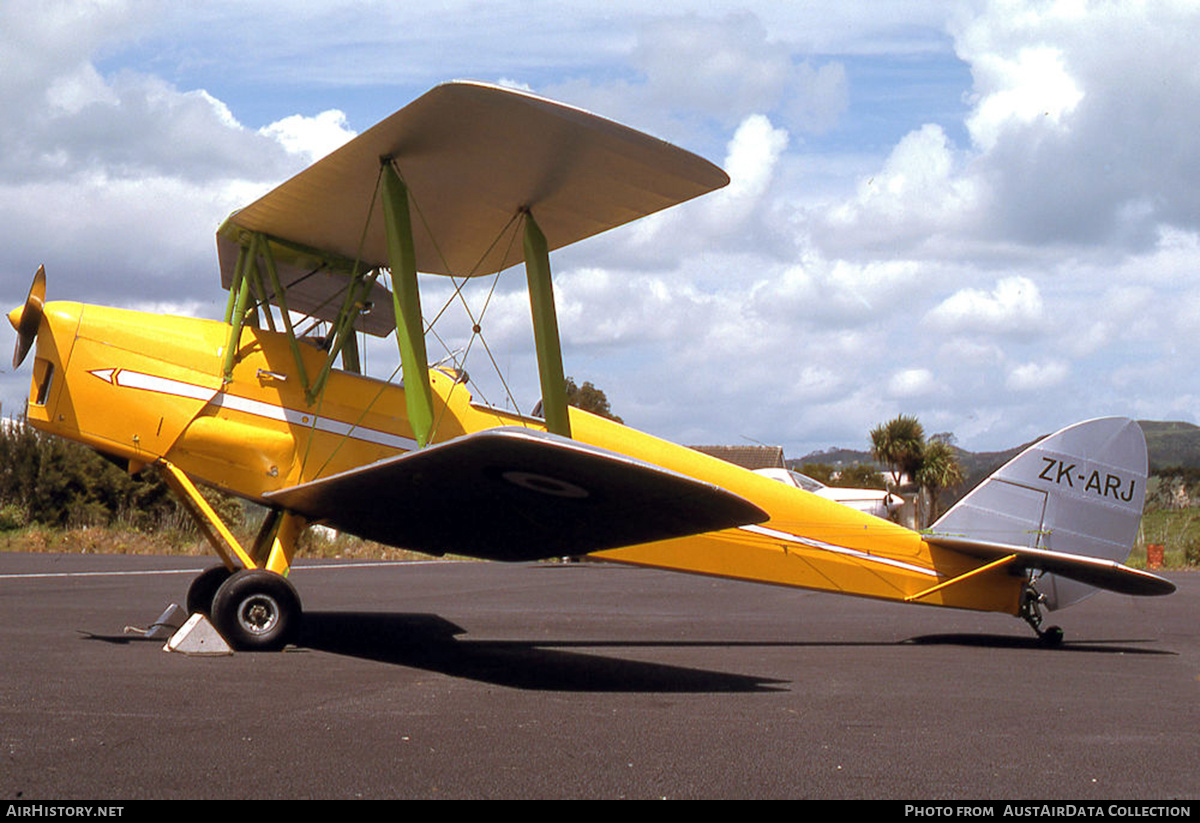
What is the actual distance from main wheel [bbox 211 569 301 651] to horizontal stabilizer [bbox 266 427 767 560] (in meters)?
0.70

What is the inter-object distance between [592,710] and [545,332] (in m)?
3.71

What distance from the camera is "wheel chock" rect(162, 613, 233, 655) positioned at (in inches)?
283

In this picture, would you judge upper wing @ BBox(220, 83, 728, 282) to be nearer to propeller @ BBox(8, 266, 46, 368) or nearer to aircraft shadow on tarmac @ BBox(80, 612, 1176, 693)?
propeller @ BBox(8, 266, 46, 368)

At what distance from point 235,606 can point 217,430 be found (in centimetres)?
147

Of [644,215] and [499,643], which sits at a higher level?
[644,215]

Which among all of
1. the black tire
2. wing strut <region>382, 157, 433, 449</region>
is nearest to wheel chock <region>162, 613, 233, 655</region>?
the black tire

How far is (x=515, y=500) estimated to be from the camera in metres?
7.15

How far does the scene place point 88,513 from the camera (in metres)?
29.5

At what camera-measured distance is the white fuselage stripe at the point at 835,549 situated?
31.4ft

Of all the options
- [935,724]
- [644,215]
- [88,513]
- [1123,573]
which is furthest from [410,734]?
[88,513]

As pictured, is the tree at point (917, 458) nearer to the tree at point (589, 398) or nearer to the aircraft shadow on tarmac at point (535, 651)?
the tree at point (589, 398)

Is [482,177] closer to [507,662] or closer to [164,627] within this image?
[507,662]
